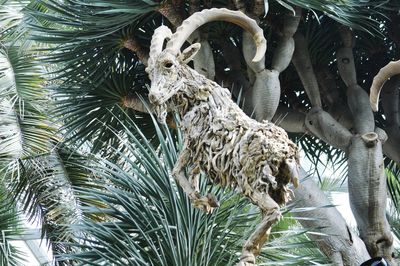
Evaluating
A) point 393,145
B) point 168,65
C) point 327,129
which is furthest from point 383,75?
point 393,145

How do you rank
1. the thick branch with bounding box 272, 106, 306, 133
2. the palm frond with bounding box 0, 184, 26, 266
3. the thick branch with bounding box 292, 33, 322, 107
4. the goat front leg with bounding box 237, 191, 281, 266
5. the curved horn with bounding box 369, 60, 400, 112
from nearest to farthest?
the goat front leg with bounding box 237, 191, 281, 266 < the curved horn with bounding box 369, 60, 400, 112 < the thick branch with bounding box 292, 33, 322, 107 < the thick branch with bounding box 272, 106, 306, 133 < the palm frond with bounding box 0, 184, 26, 266

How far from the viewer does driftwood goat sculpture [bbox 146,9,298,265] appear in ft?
8.59

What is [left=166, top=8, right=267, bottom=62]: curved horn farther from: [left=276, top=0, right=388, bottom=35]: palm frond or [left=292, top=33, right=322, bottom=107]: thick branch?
[left=292, top=33, right=322, bottom=107]: thick branch

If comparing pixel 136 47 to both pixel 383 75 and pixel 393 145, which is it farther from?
pixel 383 75

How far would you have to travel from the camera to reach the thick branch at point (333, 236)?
4352mm

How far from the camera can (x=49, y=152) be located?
689 cm

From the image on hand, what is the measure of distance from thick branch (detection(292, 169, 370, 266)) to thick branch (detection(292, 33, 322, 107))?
587 millimetres

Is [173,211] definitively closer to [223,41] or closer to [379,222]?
[379,222]

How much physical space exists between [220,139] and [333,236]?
5.92 ft

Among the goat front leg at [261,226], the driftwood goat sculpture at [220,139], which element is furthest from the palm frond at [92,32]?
the goat front leg at [261,226]

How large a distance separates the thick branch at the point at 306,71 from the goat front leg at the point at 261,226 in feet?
7.73

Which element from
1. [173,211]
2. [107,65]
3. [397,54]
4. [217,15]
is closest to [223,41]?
[107,65]

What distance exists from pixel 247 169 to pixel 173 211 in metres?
1.17

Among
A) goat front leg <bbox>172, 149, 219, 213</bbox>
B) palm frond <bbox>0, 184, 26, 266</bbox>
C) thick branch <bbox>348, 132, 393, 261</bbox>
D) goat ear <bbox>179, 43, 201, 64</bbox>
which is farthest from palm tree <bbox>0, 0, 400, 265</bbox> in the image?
goat ear <bbox>179, 43, 201, 64</bbox>
